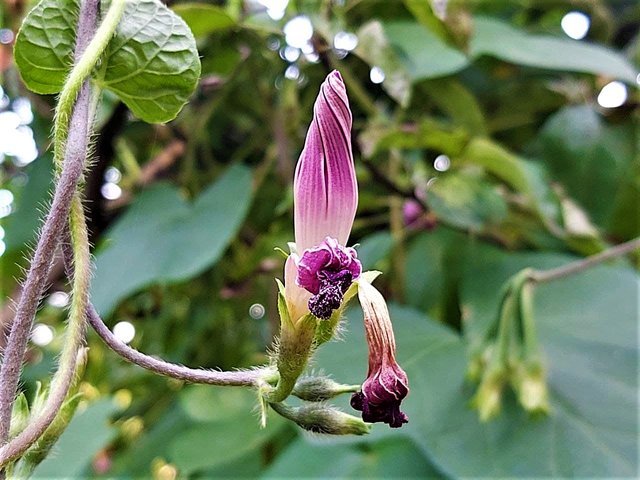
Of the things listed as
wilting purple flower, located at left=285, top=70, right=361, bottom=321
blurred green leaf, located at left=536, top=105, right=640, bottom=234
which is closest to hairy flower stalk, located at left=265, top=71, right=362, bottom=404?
wilting purple flower, located at left=285, top=70, right=361, bottom=321

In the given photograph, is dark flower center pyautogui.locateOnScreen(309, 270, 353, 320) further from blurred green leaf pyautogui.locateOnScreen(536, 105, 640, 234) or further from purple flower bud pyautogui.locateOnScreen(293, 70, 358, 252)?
blurred green leaf pyautogui.locateOnScreen(536, 105, 640, 234)

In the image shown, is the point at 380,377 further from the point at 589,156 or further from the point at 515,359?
the point at 589,156

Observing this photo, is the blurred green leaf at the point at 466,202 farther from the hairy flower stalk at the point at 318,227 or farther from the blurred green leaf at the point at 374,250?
the hairy flower stalk at the point at 318,227

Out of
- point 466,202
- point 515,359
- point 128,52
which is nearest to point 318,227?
point 128,52

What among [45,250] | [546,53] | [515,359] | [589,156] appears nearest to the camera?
[45,250]

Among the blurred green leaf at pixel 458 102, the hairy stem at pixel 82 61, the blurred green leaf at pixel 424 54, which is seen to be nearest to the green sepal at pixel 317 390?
the hairy stem at pixel 82 61
